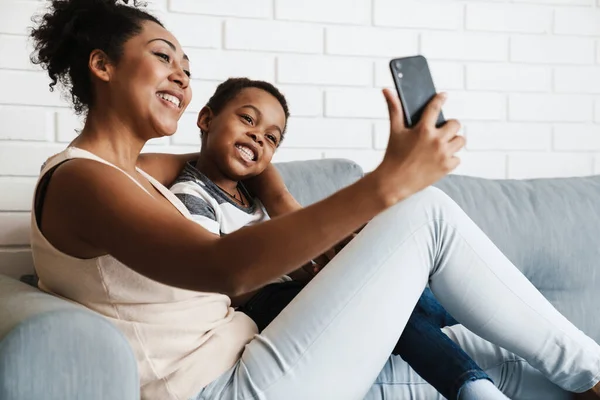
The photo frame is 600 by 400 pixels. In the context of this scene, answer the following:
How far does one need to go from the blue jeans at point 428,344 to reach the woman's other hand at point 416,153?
438 millimetres

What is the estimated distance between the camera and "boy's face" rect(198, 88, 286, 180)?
166cm

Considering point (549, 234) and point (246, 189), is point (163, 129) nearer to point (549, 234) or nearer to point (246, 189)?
point (246, 189)

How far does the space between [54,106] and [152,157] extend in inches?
18.2

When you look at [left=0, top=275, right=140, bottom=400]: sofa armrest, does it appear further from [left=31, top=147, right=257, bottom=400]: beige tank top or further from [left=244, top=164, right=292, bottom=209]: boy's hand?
[left=244, top=164, right=292, bottom=209]: boy's hand

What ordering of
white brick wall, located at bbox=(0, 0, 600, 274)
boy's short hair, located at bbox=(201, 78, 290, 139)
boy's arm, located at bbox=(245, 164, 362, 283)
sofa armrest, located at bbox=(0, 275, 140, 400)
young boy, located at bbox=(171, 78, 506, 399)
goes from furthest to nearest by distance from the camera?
white brick wall, located at bbox=(0, 0, 600, 274)
boy's short hair, located at bbox=(201, 78, 290, 139)
boy's arm, located at bbox=(245, 164, 362, 283)
young boy, located at bbox=(171, 78, 506, 399)
sofa armrest, located at bbox=(0, 275, 140, 400)

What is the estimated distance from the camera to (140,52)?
4.31ft

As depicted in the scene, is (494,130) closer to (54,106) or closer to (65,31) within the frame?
(54,106)

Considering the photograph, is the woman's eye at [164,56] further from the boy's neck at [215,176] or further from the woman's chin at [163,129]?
the boy's neck at [215,176]

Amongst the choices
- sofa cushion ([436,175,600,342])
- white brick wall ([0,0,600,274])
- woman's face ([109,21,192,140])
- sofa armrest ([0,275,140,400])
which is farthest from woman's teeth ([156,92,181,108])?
sofa cushion ([436,175,600,342])

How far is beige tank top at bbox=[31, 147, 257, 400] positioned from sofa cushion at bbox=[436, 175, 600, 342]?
0.94m

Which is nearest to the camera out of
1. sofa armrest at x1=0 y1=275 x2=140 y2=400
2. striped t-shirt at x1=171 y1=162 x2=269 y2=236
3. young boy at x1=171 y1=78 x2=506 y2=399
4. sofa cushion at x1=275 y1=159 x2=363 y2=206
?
sofa armrest at x1=0 y1=275 x2=140 y2=400

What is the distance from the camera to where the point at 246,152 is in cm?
167

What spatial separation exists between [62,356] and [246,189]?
2.70 ft

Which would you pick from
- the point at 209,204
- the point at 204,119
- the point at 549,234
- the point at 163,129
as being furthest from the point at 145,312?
the point at 549,234
